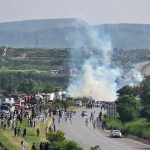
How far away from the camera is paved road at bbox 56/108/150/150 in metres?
49.6

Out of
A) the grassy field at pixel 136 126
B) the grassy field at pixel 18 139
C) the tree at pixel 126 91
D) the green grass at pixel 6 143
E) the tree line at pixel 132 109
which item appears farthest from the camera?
the tree at pixel 126 91

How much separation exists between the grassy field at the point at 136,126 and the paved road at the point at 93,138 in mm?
1487

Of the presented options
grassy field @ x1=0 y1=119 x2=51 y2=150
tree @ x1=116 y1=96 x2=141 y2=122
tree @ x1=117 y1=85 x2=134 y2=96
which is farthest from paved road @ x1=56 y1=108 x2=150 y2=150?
tree @ x1=117 y1=85 x2=134 y2=96

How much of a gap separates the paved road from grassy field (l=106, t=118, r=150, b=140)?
1.49m

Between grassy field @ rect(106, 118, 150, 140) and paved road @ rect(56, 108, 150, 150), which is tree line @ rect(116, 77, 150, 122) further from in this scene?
paved road @ rect(56, 108, 150, 150)

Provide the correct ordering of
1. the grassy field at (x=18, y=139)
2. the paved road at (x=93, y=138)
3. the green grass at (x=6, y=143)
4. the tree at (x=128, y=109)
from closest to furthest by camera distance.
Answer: the green grass at (x=6, y=143)
the grassy field at (x=18, y=139)
the paved road at (x=93, y=138)
the tree at (x=128, y=109)

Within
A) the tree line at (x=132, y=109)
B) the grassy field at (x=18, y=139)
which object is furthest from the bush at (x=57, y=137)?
the tree line at (x=132, y=109)

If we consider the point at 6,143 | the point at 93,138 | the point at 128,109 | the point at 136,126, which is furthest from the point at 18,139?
the point at 128,109

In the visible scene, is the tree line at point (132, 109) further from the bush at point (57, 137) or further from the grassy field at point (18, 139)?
the bush at point (57, 137)

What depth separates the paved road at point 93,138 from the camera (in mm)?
49594

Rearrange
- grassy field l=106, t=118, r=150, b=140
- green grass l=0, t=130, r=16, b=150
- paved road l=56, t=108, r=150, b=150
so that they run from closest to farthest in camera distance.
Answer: green grass l=0, t=130, r=16, b=150
paved road l=56, t=108, r=150, b=150
grassy field l=106, t=118, r=150, b=140

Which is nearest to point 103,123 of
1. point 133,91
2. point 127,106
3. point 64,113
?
point 127,106

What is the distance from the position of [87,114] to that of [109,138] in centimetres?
2292

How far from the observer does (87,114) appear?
7869 centimetres
